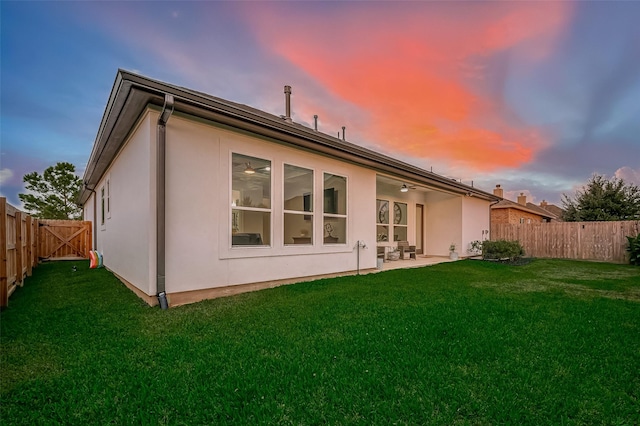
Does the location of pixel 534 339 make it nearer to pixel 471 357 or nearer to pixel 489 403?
pixel 471 357

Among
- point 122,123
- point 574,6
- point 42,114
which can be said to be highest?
point 574,6

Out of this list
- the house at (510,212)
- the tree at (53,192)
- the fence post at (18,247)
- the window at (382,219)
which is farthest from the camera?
the tree at (53,192)

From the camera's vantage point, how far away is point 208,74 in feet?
30.3

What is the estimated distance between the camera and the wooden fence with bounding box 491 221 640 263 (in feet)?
38.5

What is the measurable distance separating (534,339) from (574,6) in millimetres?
8973

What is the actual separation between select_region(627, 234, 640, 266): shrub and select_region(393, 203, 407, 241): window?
8.14 meters

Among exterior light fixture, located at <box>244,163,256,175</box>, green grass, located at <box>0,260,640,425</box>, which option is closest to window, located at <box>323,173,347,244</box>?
exterior light fixture, located at <box>244,163,256,175</box>

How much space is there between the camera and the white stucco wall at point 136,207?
179 inches

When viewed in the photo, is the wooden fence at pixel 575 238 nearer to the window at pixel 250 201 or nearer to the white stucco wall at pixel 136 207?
the window at pixel 250 201

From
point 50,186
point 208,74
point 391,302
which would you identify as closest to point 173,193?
point 391,302

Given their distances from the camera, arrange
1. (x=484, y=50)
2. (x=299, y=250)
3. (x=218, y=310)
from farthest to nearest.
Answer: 1. (x=484, y=50)
2. (x=299, y=250)
3. (x=218, y=310)

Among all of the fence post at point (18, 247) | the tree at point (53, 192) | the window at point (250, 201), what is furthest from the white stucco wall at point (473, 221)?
the tree at point (53, 192)

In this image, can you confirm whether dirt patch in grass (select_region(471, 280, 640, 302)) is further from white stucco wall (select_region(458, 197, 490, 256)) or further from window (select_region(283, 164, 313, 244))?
white stucco wall (select_region(458, 197, 490, 256))

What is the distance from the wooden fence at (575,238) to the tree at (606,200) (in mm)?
6662
